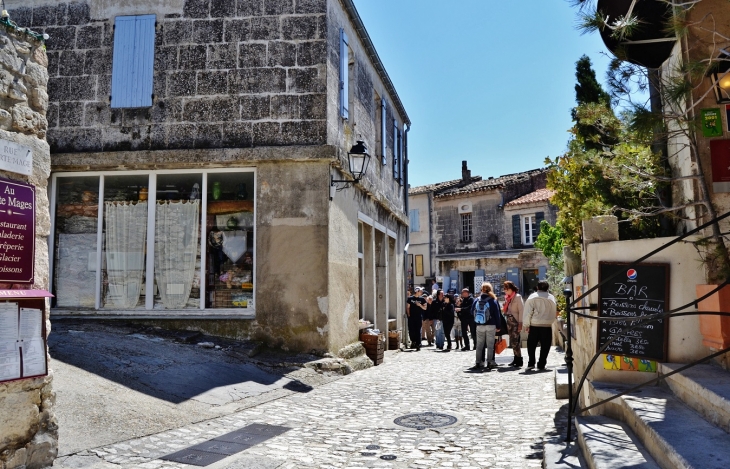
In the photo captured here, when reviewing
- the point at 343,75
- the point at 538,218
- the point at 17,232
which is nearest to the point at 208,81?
the point at 343,75

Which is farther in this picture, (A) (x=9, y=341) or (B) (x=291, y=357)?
(B) (x=291, y=357)

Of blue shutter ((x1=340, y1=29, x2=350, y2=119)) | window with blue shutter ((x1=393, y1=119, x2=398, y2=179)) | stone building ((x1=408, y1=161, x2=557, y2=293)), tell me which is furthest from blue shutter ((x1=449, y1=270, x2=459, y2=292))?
blue shutter ((x1=340, y1=29, x2=350, y2=119))

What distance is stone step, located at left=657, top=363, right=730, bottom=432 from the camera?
161 inches

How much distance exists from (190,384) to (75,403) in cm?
182

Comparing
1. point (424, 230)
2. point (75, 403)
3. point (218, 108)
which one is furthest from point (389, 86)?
point (424, 230)

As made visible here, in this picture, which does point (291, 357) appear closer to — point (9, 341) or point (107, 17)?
point (9, 341)

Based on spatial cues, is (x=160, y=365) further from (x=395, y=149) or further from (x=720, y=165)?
(x=395, y=149)

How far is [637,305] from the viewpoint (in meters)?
5.96

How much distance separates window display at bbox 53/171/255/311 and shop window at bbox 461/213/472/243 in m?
27.0

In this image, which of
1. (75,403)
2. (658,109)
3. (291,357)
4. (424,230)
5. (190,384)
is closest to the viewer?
(658,109)

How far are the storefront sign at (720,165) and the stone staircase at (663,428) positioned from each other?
1580mm

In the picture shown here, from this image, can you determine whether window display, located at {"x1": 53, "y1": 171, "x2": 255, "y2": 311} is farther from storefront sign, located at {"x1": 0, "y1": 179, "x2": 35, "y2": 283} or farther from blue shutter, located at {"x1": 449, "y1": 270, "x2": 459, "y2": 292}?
blue shutter, located at {"x1": 449, "y1": 270, "x2": 459, "y2": 292}

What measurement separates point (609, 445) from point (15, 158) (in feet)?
16.1

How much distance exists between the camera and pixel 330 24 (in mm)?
11195
